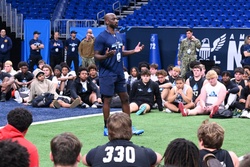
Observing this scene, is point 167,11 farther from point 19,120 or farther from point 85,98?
point 19,120

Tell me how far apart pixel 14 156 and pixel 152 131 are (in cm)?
786

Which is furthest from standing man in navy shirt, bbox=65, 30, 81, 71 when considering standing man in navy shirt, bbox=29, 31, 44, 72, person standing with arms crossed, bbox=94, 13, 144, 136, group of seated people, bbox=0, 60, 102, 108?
person standing with arms crossed, bbox=94, 13, 144, 136

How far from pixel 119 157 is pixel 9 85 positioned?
1191cm

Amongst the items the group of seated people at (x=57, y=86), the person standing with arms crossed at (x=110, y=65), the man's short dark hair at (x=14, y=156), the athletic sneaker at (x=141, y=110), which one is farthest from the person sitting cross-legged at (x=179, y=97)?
the man's short dark hair at (x=14, y=156)

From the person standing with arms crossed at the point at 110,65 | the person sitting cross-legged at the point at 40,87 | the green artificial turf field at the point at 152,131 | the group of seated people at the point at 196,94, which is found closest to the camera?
the green artificial turf field at the point at 152,131

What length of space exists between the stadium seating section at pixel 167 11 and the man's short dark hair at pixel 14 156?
20371 millimetres

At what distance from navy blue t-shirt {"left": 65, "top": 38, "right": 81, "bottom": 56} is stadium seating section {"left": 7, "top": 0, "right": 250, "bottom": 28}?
10.8 ft

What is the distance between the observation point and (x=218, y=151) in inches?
236

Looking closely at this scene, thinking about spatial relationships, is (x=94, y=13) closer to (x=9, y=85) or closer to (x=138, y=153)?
(x=9, y=85)

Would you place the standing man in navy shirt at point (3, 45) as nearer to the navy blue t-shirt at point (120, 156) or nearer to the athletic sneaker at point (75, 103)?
the athletic sneaker at point (75, 103)

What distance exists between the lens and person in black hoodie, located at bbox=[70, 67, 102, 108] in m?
15.8

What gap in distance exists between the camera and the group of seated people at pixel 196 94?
14.1 m

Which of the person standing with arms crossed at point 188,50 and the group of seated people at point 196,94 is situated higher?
the person standing with arms crossed at point 188,50

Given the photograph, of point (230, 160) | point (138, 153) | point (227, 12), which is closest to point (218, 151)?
point (230, 160)
